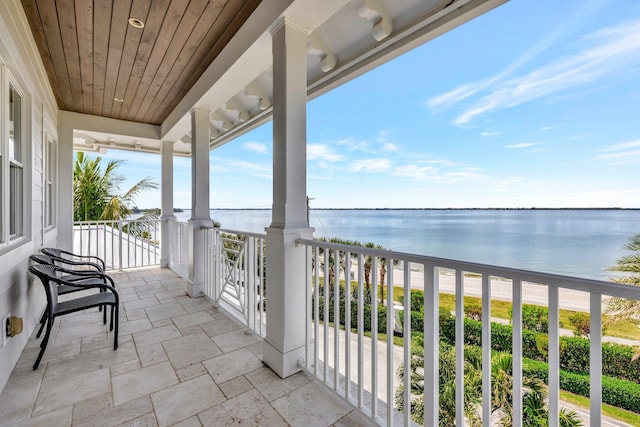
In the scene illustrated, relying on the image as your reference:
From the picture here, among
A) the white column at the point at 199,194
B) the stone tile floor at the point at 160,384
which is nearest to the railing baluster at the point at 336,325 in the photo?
the stone tile floor at the point at 160,384

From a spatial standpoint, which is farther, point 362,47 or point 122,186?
point 122,186

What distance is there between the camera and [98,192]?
8.09 meters

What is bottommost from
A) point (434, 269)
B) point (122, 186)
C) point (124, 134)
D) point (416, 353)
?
point (416, 353)

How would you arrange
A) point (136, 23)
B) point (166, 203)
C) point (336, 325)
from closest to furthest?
point (336, 325)
point (136, 23)
point (166, 203)

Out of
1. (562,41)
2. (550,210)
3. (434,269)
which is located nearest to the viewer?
(434,269)

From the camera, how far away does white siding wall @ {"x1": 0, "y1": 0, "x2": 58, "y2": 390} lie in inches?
73.6

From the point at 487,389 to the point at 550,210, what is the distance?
11.9 m

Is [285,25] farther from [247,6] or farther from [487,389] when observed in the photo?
[487,389]

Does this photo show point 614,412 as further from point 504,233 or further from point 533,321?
point 504,233

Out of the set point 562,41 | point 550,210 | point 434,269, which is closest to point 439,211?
point 550,210

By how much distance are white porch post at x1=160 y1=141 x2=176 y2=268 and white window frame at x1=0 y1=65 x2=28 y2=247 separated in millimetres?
2640

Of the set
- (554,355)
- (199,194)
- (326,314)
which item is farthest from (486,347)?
(199,194)

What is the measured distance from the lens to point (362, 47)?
2369 millimetres

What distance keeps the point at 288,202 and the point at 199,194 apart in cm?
220
